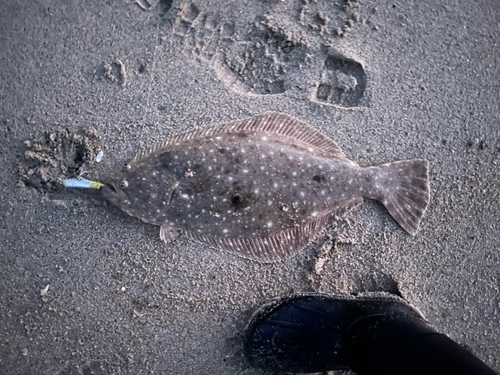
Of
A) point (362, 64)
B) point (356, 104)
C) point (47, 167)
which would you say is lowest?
point (47, 167)

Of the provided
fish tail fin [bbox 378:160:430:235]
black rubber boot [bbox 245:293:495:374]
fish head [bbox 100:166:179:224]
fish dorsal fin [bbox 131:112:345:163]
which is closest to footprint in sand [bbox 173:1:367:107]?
fish dorsal fin [bbox 131:112:345:163]

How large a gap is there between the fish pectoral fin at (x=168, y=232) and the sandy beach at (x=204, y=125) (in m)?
0.06

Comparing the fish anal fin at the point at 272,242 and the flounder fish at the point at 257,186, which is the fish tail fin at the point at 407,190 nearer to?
the flounder fish at the point at 257,186

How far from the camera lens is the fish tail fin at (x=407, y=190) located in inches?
95.6

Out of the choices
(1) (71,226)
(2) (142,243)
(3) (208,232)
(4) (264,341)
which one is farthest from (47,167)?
(4) (264,341)

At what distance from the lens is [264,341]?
8.03ft

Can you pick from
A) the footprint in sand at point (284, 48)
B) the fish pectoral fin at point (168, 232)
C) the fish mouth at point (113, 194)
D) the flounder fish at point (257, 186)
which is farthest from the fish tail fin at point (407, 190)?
the fish mouth at point (113, 194)

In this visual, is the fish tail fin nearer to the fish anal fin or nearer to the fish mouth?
the fish anal fin

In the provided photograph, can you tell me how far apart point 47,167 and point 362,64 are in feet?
7.65

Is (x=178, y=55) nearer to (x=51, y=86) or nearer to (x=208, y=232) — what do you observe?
(x=51, y=86)

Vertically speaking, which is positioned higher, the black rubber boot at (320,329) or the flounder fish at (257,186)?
the flounder fish at (257,186)

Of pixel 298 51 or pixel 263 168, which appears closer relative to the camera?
pixel 263 168

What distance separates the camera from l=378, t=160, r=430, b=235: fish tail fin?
7.97 feet

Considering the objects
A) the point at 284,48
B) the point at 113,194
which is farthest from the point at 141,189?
the point at 284,48
